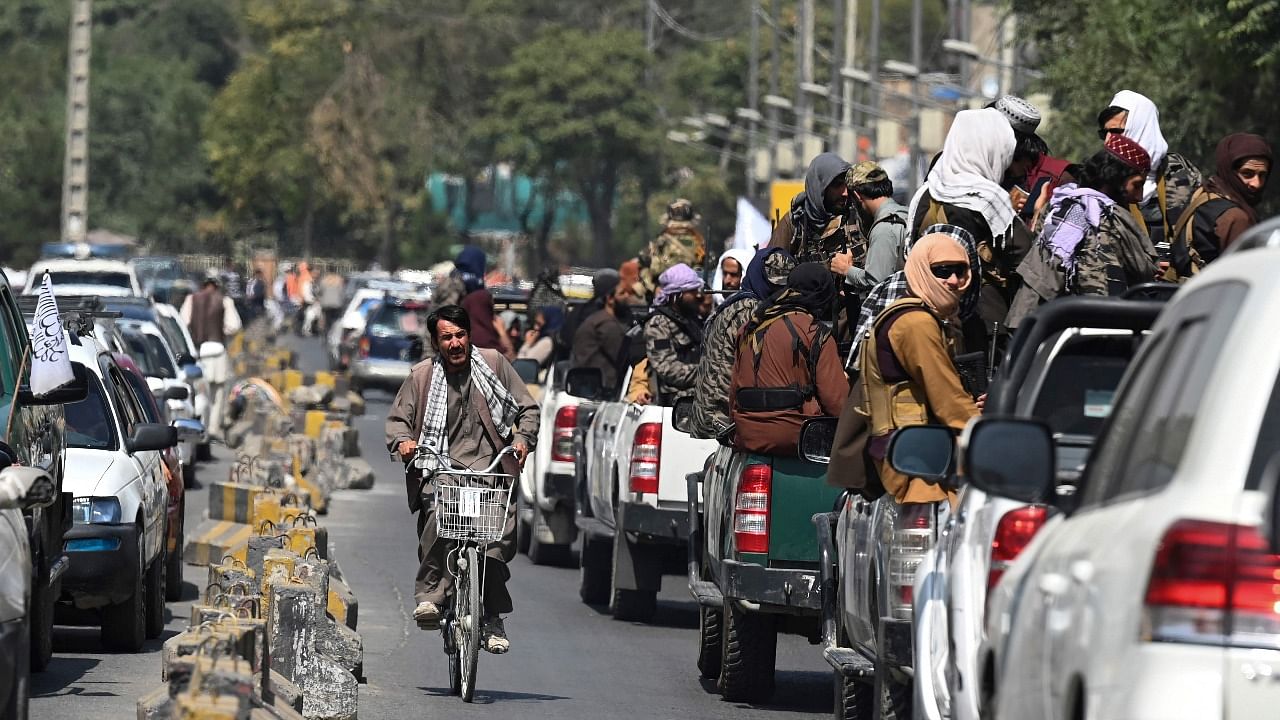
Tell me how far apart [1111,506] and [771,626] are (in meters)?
6.63

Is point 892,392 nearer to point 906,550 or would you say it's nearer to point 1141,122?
point 906,550

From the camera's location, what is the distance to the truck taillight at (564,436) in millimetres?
18141

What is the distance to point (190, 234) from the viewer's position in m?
103

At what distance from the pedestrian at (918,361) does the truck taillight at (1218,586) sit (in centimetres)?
391

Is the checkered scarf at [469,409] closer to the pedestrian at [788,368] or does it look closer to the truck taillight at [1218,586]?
the pedestrian at [788,368]

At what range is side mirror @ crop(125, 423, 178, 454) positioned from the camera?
41.6 feet

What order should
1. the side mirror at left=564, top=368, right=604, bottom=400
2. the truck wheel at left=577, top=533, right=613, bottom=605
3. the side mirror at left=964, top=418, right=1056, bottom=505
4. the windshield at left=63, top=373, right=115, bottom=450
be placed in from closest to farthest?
the side mirror at left=964, top=418, right=1056, bottom=505 → the windshield at left=63, top=373, right=115, bottom=450 → the truck wheel at left=577, top=533, right=613, bottom=605 → the side mirror at left=564, top=368, right=604, bottom=400

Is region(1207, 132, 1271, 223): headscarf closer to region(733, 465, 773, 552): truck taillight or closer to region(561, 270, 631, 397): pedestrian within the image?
region(733, 465, 773, 552): truck taillight

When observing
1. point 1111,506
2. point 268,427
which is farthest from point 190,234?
point 1111,506

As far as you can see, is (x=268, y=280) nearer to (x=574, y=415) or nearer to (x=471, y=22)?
(x=471, y=22)

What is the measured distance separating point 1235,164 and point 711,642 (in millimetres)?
3319

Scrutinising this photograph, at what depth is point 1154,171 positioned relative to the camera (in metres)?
11.9

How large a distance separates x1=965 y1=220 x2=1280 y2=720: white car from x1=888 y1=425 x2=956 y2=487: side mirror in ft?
5.98

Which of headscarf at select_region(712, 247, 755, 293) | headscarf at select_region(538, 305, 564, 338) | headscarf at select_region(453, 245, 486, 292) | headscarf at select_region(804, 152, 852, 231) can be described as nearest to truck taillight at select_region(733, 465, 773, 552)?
headscarf at select_region(804, 152, 852, 231)
